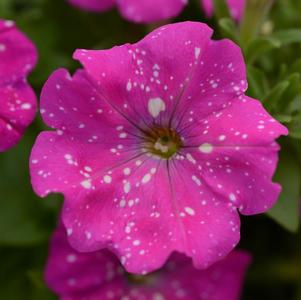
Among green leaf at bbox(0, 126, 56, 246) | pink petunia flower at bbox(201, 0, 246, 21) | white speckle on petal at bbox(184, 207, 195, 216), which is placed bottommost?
green leaf at bbox(0, 126, 56, 246)

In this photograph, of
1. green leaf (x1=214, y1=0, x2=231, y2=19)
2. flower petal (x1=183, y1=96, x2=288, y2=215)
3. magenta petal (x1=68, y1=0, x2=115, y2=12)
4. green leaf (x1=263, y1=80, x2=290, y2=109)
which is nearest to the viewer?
flower petal (x1=183, y1=96, x2=288, y2=215)

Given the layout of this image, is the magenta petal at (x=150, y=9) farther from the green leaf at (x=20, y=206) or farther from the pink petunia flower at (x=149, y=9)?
the green leaf at (x=20, y=206)

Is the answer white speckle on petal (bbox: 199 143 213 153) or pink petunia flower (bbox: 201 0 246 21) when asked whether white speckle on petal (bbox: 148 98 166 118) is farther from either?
pink petunia flower (bbox: 201 0 246 21)

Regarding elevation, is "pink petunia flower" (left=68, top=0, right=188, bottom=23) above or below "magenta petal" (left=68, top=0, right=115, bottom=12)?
above

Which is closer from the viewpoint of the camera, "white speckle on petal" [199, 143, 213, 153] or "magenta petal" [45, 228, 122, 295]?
"white speckle on petal" [199, 143, 213, 153]

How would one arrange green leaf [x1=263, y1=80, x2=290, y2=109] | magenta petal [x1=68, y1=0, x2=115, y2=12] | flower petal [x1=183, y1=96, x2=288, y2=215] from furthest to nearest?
magenta petal [x1=68, y1=0, x2=115, y2=12] < green leaf [x1=263, y1=80, x2=290, y2=109] < flower petal [x1=183, y1=96, x2=288, y2=215]

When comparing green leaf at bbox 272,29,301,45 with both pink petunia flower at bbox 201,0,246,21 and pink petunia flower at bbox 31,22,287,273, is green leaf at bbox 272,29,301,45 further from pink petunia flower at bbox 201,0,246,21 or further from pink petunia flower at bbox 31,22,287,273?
pink petunia flower at bbox 31,22,287,273

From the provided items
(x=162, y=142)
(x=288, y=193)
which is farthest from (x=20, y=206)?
(x=288, y=193)

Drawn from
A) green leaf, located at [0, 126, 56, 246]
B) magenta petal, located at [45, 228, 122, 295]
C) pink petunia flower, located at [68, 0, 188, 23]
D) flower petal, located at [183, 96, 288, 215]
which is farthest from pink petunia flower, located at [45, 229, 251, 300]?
pink petunia flower, located at [68, 0, 188, 23]
